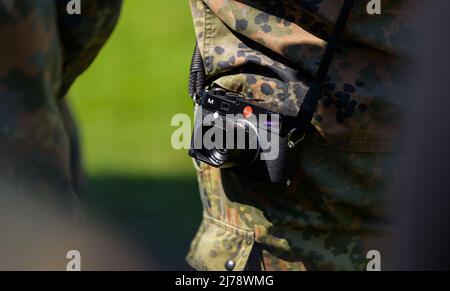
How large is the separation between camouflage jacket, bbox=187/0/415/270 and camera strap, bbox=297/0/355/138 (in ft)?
0.09

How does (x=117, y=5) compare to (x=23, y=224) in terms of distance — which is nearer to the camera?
(x=23, y=224)

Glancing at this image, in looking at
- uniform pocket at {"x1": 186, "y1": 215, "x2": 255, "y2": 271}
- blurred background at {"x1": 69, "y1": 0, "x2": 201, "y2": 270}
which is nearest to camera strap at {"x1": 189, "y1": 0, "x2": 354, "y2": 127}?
uniform pocket at {"x1": 186, "y1": 215, "x2": 255, "y2": 271}

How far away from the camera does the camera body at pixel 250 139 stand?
5.30 ft

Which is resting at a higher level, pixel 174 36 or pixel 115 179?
pixel 174 36

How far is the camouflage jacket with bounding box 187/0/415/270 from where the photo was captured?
1616 mm

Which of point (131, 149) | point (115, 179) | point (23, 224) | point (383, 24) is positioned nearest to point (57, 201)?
point (23, 224)

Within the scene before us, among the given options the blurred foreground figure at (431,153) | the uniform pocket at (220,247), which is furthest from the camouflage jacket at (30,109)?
the blurred foreground figure at (431,153)

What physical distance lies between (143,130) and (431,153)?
489 centimetres

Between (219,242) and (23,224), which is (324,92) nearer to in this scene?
(219,242)

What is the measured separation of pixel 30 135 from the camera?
1.50 meters

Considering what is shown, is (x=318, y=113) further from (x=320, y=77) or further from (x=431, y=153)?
(x=431, y=153)

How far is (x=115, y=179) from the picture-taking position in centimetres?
482

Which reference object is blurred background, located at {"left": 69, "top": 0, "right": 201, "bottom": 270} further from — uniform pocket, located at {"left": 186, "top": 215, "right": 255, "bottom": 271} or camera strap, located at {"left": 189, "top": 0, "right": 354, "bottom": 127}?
camera strap, located at {"left": 189, "top": 0, "right": 354, "bottom": 127}
